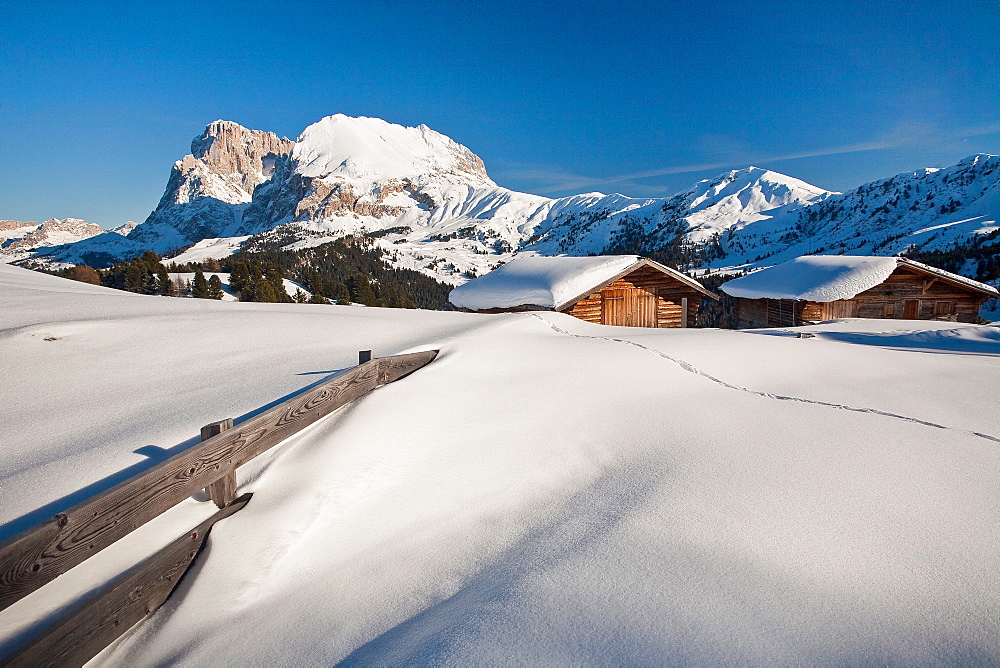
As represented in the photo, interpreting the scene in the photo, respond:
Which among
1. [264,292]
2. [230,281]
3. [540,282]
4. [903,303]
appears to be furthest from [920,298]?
[230,281]

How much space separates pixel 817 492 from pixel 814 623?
1.44 m

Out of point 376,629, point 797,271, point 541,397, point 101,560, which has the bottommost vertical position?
point 376,629

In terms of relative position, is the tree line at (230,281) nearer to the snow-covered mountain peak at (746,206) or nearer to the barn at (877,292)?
the barn at (877,292)

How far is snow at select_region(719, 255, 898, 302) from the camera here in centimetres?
1738

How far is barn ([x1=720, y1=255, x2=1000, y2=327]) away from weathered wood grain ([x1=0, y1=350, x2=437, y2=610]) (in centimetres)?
2056

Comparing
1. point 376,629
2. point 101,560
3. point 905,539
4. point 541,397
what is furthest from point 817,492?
point 101,560

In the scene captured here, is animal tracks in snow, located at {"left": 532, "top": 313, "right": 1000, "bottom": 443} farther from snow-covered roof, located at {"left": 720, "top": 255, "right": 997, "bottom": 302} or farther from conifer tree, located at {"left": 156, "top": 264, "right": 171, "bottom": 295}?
conifer tree, located at {"left": 156, "top": 264, "right": 171, "bottom": 295}

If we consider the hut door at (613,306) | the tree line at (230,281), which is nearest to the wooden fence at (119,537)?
the hut door at (613,306)

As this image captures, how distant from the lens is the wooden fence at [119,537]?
5.88ft

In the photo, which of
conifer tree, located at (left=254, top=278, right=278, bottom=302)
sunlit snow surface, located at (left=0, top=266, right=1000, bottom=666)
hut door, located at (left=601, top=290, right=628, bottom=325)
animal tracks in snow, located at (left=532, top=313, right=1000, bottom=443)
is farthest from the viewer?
conifer tree, located at (left=254, top=278, right=278, bottom=302)

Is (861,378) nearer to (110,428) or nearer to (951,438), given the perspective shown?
(951,438)

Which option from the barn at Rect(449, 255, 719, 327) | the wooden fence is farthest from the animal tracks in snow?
the barn at Rect(449, 255, 719, 327)

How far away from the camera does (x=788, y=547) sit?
2742mm

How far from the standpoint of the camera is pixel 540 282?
1524cm
